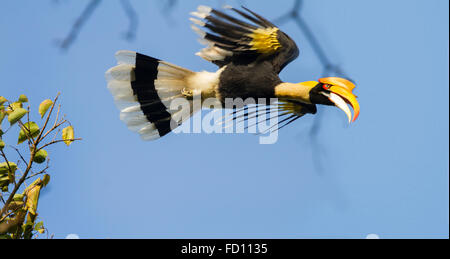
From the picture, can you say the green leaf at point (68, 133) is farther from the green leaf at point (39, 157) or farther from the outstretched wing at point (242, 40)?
the outstretched wing at point (242, 40)

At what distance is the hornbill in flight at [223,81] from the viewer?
3.35 metres

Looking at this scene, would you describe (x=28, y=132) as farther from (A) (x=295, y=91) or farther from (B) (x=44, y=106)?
(A) (x=295, y=91)

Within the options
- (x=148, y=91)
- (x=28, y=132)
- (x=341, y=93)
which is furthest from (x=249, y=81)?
(x=28, y=132)

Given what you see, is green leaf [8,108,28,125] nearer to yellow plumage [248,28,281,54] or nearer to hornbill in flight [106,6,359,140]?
hornbill in flight [106,6,359,140]

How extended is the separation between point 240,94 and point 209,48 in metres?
0.39

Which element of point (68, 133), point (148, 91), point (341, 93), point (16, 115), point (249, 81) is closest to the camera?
point (16, 115)

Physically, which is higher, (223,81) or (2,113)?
(223,81)

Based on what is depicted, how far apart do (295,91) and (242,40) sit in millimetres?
537

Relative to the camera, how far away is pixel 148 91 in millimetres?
3875

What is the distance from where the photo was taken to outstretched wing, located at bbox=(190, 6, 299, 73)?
329cm

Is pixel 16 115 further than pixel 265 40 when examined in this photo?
No

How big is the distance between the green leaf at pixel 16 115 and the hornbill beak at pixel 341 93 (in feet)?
6.44

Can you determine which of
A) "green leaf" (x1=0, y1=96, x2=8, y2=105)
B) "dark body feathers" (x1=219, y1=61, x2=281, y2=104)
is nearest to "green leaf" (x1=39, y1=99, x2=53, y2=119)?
"green leaf" (x1=0, y1=96, x2=8, y2=105)

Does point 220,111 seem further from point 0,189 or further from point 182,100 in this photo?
point 0,189
